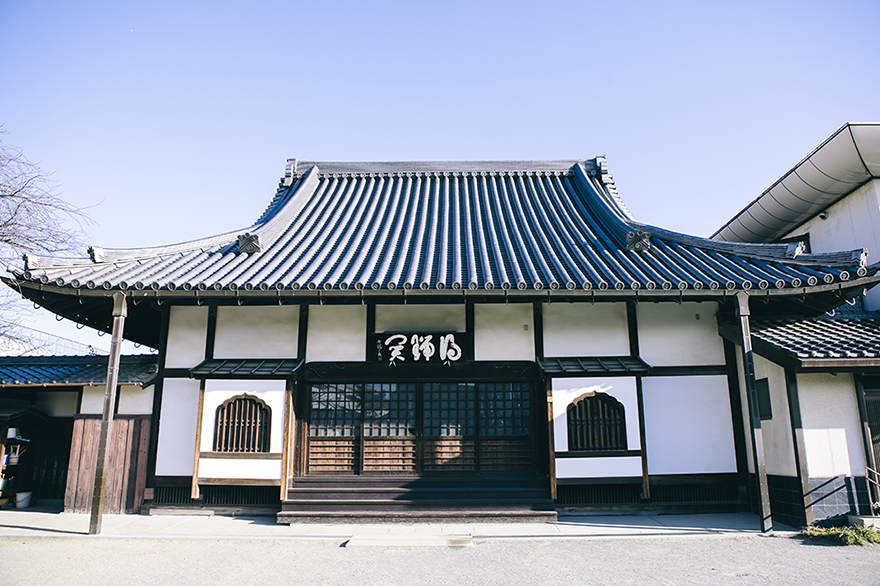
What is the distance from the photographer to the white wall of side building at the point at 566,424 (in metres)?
10.1

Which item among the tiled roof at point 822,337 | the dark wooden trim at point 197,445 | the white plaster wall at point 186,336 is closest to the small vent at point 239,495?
the dark wooden trim at point 197,445

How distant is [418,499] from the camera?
33.6 feet

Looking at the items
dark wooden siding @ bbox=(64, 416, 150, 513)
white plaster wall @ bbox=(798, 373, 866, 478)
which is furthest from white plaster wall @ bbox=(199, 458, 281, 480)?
white plaster wall @ bbox=(798, 373, 866, 478)

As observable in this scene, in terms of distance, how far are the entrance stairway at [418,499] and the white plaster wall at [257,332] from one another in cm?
269

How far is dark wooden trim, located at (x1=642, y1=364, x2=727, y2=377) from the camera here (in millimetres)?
10812

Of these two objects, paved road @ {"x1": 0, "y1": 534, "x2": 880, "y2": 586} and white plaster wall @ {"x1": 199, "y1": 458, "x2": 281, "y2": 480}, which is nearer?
paved road @ {"x1": 0, "y1": 534, "x2": 880, "y2": 586}

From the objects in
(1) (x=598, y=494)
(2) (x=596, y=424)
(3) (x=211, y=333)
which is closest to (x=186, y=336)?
(3) (x=211, y=333)

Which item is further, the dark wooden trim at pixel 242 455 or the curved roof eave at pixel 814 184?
the curved roof eave at pixel 814 184

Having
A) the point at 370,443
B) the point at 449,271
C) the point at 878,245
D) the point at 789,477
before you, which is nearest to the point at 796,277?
the point at 789,477

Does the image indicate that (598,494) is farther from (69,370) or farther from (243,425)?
(69,370)

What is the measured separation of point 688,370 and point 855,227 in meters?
6.17

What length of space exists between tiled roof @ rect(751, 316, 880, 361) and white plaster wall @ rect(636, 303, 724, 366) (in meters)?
0.84

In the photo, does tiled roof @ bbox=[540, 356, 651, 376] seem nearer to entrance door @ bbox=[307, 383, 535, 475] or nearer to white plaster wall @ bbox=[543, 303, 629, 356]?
white plaster wall @ bbox=[543, 303, 629, 356]

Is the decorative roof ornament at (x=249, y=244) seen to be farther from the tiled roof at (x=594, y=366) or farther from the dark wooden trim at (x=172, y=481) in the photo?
the tiled roof at (x=594, y=366)
